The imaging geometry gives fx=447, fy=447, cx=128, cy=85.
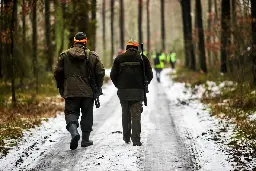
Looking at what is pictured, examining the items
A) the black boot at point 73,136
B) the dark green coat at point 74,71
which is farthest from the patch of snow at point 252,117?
the black boot at point 73,136

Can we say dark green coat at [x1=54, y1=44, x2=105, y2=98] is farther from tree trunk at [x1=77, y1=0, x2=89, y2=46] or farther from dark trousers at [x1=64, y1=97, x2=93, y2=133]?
tree trunk at [x1=77, y1=0, x2=89, y2=46]

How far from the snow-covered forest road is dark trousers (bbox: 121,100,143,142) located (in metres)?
0.22

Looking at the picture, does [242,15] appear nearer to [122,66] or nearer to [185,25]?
[122,66]

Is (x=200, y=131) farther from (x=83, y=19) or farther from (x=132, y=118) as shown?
(x=83, y=19)

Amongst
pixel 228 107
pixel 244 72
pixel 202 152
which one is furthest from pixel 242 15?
pixel 202 152

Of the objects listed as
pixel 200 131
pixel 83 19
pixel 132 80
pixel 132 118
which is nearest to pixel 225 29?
pixel 83 19

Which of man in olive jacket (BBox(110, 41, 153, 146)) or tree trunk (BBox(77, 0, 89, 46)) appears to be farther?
tree trunk (BBox(77, 0, 89, 46))

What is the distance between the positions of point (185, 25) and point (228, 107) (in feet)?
63.0

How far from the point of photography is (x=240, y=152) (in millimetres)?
7789

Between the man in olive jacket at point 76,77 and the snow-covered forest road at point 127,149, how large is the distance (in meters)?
0.68

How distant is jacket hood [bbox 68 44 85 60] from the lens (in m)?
8.12

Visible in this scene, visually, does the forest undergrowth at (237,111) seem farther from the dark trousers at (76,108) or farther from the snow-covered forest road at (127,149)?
the dark trousers at (76,108)

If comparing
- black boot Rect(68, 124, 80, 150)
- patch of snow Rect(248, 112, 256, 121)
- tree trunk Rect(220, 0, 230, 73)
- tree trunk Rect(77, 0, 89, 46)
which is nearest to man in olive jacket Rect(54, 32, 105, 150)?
black boot Rect(68, 124, 80, 150)

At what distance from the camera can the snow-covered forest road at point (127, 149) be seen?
23.2ft
